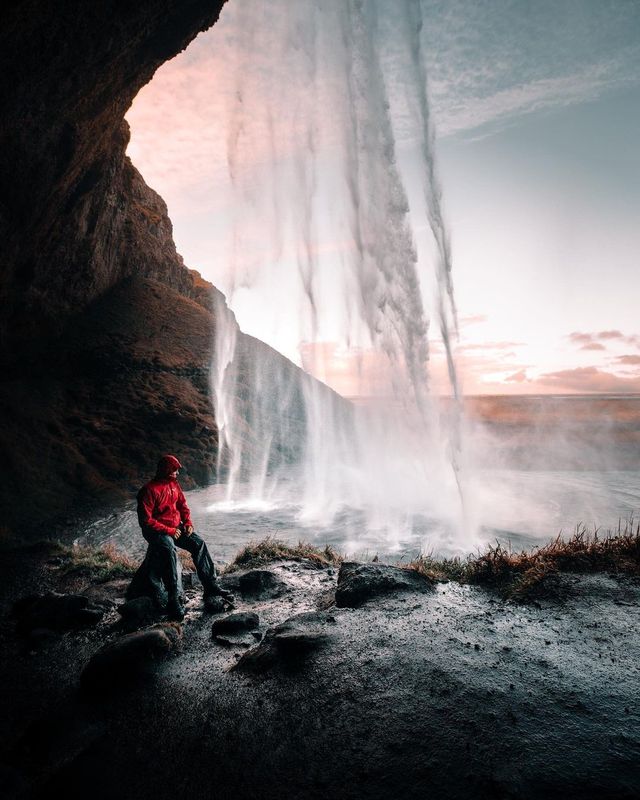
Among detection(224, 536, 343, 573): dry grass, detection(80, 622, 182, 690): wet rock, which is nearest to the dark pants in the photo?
detection(80, 622, 182, 690): wet rock

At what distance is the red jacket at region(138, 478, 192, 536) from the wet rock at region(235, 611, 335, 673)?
7.62 feet

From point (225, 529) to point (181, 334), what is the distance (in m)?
24.2

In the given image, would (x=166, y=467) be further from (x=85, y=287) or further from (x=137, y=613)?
(x=85, y=287)

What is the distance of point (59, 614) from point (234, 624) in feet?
8.43

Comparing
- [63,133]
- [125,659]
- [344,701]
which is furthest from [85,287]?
[344,701]

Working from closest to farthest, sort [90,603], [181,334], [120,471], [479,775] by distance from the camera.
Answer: [479,775] < [90,603] < [120,471] < [181,334]

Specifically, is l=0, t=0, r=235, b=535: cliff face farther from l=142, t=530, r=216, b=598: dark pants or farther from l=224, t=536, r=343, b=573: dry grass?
l=142, t=530, r=216, b=598: dark pants

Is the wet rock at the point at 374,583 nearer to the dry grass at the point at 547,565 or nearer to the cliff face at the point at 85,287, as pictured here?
the dry grass at the point at 547,565

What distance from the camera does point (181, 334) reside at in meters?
35.2

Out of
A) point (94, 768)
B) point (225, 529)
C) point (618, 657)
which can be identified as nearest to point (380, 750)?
point (94, 768)

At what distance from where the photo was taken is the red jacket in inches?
232

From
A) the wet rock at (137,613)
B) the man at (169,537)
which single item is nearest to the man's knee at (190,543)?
the man at (169,537)

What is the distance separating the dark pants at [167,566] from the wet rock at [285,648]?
1.82 meters

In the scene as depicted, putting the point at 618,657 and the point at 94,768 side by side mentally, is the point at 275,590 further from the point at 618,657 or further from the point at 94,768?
the point at 618,657
